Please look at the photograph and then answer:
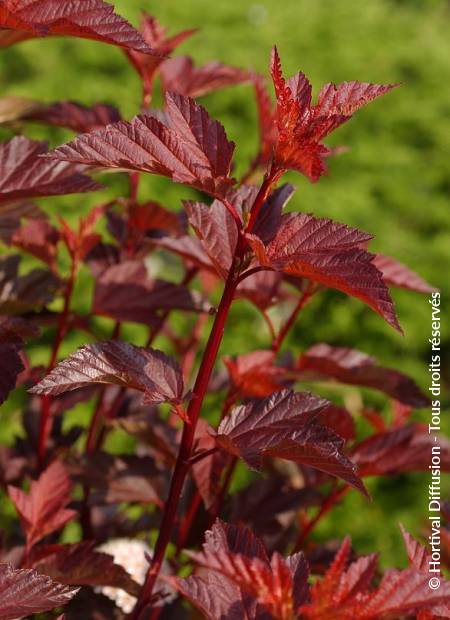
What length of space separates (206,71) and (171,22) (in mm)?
3515

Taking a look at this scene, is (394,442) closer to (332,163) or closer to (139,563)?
(139,563)

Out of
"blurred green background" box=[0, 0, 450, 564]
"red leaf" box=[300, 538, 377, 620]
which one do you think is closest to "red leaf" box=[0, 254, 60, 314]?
"red leaf" box=[300, 538, 377, 620]

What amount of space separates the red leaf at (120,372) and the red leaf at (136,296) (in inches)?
11.1

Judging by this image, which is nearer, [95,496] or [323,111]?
[323,111]

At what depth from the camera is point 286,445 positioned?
811mm

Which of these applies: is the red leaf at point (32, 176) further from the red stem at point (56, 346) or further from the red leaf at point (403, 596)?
the red leaf at point (403, 596)

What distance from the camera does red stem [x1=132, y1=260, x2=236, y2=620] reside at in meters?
0.82

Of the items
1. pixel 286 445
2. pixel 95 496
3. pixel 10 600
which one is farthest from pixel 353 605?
pixel 95 496

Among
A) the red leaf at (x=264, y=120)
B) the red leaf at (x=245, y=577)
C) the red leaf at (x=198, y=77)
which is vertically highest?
the red leaf at (x=198, y=77)

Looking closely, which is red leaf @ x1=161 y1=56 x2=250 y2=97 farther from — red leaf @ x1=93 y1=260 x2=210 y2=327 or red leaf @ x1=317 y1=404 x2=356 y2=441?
red leaf @ x1=317 y1=404 x2=356 y2=441

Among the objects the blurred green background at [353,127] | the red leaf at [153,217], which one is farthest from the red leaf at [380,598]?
the blurred green background at [353,127]

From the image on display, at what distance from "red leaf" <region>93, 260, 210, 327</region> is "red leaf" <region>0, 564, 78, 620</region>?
463 mm

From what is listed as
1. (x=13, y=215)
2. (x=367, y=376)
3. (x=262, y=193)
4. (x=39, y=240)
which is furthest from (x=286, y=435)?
(x=39, y=240)

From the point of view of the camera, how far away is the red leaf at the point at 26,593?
750 mm
